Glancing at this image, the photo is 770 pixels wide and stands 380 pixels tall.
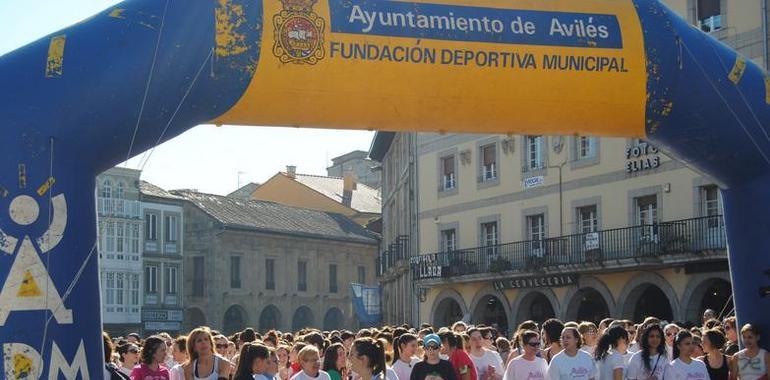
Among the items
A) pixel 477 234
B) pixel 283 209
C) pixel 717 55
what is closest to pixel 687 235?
pixel 477 234

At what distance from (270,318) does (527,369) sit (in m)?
59.7

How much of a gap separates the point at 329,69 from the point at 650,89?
9.60 ft

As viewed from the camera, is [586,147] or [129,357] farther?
[586,147]

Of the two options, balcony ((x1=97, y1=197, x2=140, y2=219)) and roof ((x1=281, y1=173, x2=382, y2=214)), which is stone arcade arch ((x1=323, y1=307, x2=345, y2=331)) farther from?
balcony ((x1=97, y1=197, x2=140, y2=219))

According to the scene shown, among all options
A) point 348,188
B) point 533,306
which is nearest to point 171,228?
point 348,188

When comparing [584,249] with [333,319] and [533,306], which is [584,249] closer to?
[533,306]

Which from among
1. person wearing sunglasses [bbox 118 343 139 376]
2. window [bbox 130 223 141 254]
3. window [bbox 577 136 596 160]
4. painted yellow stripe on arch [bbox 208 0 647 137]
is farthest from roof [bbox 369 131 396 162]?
painted yellow stripe on arch [bbox 208 0 647 137]

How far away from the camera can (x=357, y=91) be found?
10.5 meters

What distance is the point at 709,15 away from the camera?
3162cm

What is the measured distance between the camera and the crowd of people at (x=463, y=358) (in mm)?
10383

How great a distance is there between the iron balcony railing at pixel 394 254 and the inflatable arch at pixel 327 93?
37.1 meters

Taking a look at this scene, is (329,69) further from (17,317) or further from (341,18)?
(17,317)

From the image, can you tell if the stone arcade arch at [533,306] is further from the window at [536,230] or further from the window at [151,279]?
the window at [151,279]

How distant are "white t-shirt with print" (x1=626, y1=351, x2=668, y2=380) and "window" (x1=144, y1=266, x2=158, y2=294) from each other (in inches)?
2109
